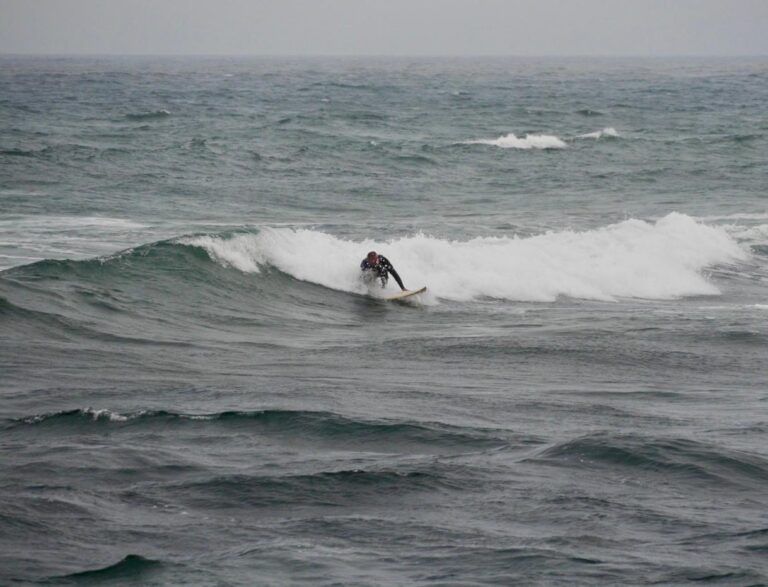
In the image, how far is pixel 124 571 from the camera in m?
8.71

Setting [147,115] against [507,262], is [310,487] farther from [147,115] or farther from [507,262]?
[147,115]

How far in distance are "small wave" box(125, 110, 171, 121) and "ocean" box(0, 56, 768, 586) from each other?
71.7 ft

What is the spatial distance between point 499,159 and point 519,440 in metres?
37.8

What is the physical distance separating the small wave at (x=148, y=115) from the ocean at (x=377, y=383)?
21858 millimetres

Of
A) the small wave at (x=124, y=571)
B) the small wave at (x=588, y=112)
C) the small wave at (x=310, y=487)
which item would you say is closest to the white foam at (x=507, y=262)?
the small wave at (x=310, y=487)

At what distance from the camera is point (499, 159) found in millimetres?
49500

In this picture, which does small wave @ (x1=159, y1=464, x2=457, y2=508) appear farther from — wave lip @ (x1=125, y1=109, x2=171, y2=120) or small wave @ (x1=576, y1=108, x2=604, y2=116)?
small wave @ (x1=576, y1=108, x2=604, y2=116)

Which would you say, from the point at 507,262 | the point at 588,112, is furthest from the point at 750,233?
the point at 588,112

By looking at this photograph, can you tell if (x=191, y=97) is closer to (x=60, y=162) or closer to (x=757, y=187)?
(x=60, y=162)

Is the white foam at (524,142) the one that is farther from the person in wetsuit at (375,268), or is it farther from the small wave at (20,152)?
the person in wetsuit at (375,268)

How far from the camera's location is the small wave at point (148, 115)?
63250mm

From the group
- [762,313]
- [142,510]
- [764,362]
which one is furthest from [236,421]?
[762,313]

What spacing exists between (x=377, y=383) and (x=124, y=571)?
6945mm

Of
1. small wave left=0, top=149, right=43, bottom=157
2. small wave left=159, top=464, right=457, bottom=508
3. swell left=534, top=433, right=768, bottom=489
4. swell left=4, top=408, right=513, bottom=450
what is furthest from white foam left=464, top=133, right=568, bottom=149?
small wave left=159, top=464, right=457, bottom=508
